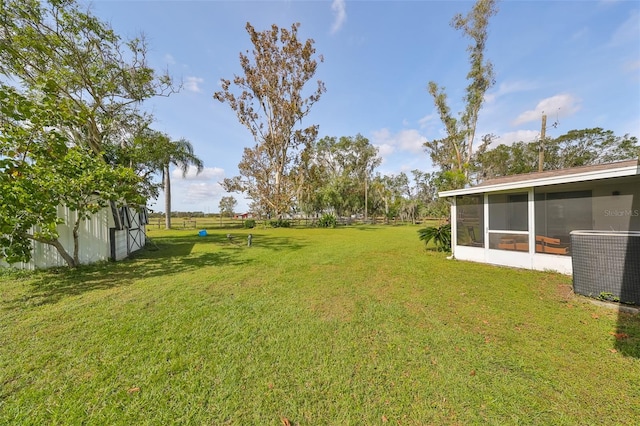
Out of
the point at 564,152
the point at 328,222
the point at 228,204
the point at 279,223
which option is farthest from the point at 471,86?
the point at 228,204

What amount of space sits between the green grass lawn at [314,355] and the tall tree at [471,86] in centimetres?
1220

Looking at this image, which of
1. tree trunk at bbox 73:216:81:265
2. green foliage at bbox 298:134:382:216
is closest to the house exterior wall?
tree trunk at bbox 73:216:81:265

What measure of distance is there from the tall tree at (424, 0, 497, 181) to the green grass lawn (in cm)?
1220

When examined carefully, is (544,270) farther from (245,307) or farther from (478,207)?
(245,307)

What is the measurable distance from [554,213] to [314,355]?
6913 mm

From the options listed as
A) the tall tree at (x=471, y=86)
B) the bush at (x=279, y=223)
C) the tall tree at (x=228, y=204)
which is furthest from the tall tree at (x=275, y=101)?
the tall tree at (x=228, y=204)

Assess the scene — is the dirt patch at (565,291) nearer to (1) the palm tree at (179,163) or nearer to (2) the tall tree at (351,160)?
(1) the palm tree at (179,163)

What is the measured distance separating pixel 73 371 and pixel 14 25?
1106 centimetres

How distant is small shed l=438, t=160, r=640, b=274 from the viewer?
546 centimetres

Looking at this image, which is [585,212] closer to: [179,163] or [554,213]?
[554,213]

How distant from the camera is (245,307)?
3.78 meters

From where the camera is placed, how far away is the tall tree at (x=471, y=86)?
1459 cm

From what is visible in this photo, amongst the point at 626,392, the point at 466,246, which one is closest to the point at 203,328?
the point at 626,392

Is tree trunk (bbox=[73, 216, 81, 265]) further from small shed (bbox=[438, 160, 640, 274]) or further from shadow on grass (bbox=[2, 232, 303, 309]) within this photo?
small shed (bbox=[438, 160, 640, 274])
